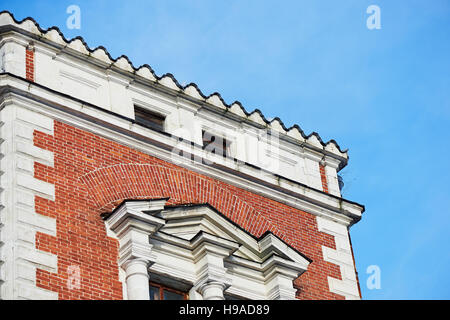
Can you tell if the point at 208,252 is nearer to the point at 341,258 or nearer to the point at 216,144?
the point at 216,144

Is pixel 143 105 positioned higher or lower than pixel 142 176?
higher

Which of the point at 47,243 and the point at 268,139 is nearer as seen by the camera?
the point at 47,243

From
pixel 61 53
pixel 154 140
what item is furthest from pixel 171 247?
pixel 61 53

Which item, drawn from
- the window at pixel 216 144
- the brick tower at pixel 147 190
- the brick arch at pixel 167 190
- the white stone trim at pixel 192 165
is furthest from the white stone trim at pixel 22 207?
the window at pixel 216 144

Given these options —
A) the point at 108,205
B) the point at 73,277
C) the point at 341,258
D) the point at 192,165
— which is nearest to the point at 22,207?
the point at 73,277

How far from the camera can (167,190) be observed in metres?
23.5

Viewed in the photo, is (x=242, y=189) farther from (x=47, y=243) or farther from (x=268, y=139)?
(x=47, y=243)

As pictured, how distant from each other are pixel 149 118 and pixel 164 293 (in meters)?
4.10

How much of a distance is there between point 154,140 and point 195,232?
6.47ft

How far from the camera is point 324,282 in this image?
79.7ft

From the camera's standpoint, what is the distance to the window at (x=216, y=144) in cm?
2517

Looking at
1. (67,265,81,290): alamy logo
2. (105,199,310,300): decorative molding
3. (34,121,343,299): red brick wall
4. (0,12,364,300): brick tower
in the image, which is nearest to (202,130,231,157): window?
(0,12,364,300): brick tower

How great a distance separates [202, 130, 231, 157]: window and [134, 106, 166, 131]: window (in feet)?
3.06

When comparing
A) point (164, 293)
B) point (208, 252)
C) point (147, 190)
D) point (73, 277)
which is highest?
point (147, 190)
